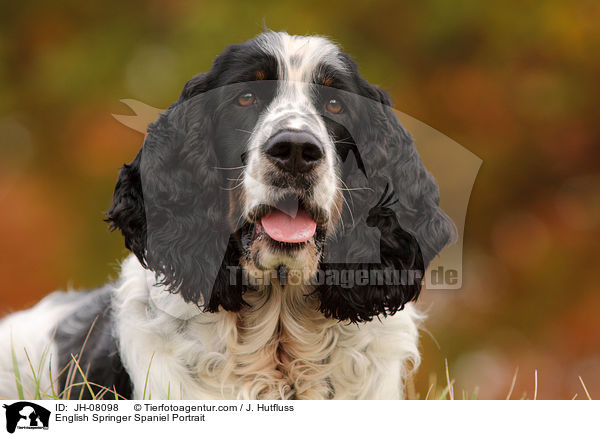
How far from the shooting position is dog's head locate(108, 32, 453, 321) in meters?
3.01

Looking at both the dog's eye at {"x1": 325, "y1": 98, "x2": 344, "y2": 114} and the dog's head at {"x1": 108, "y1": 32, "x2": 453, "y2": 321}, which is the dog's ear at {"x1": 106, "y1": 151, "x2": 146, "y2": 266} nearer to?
the dog's head at {"x1": 108, "y1": 32, "x2": 453, "y2": 321}

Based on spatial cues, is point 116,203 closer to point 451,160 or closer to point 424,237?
point 424,237

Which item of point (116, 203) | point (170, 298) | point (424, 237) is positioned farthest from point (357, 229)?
point (116, 203)

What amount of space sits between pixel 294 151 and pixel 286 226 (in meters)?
0.33

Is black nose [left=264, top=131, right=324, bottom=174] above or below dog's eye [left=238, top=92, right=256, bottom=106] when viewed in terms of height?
below

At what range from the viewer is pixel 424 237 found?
339cm

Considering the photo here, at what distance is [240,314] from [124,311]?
0.59 metres

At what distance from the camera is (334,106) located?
10.5ft

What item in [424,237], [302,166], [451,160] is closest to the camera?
[302,166]

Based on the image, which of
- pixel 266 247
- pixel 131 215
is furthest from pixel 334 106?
pixel 131 215
